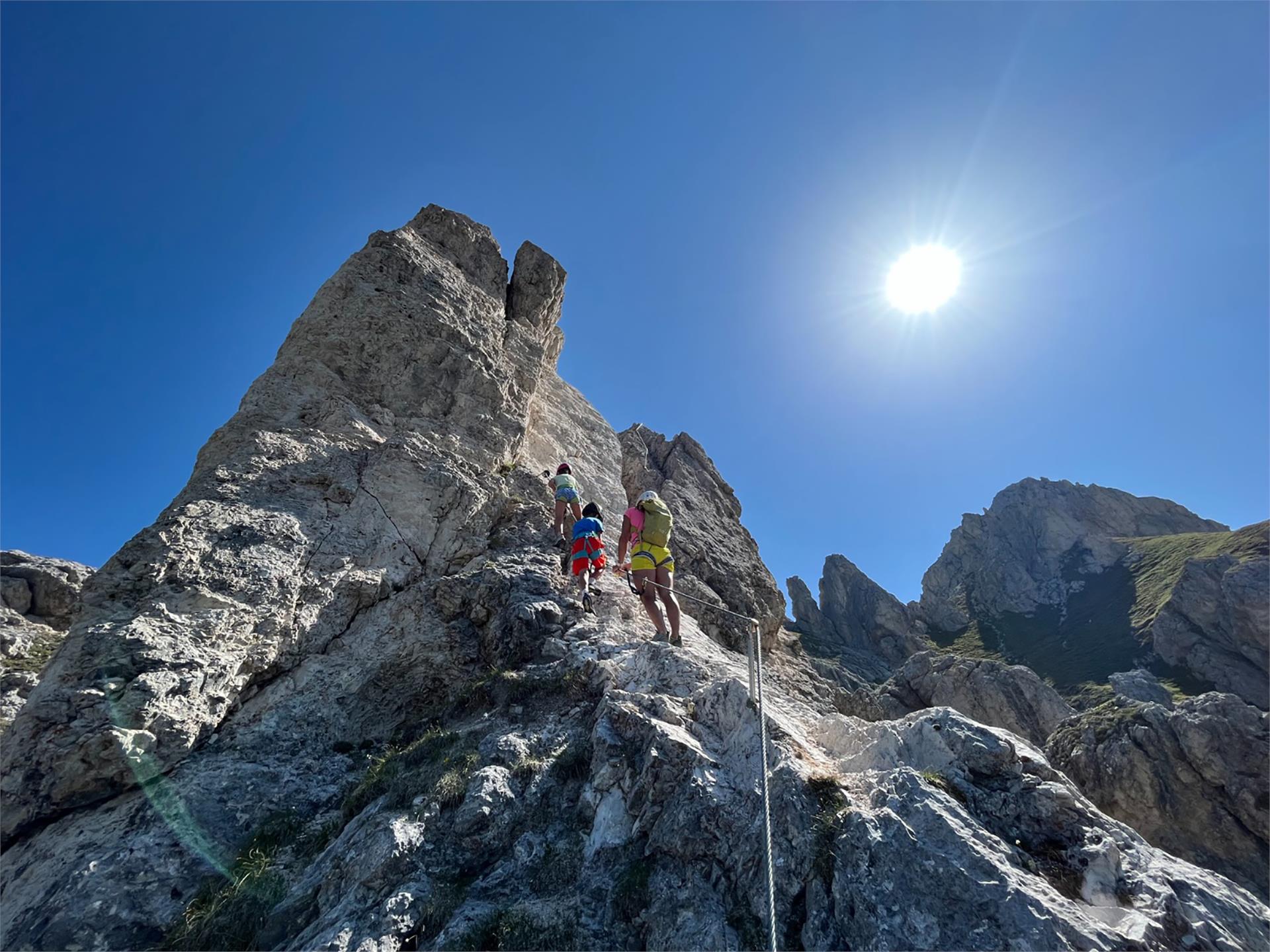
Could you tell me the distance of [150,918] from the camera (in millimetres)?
6527

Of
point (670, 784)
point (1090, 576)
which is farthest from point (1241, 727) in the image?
point (1090, 576)

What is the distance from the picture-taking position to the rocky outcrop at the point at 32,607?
73.2 ft

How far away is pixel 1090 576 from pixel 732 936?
529 ft

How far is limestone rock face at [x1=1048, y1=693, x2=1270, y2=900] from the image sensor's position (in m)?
39.4

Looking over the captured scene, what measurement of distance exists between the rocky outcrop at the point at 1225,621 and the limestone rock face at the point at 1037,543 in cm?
4134

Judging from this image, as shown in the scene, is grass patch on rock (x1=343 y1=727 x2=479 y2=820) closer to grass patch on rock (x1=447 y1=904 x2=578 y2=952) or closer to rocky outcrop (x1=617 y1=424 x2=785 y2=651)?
grass patch on rock (x1=447 y1=904 x2=578 y2=952)

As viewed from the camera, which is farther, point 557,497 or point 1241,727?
point 1241,727

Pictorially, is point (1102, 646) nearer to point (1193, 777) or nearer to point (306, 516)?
point (1193, 777)

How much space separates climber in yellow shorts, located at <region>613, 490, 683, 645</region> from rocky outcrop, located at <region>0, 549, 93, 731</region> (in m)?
22.2

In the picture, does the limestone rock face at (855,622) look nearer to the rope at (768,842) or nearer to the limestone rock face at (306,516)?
the limestone rock face at (306,516)

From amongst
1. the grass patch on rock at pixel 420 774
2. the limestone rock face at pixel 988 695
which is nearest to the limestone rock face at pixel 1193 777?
the limestone rock face at pixel 988 695

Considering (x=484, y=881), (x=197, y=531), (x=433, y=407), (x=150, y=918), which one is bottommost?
(x=150, y=918)

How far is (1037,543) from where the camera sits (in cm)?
14425

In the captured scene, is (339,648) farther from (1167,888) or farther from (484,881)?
(1167,888)
